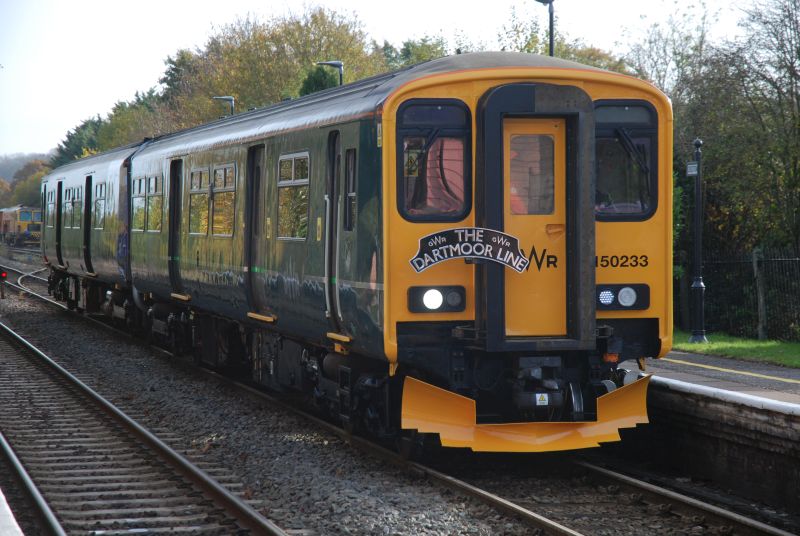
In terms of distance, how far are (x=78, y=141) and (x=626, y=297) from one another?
349 ft

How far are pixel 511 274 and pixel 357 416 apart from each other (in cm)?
227

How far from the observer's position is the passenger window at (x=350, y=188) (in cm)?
955

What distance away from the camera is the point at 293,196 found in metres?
11.2

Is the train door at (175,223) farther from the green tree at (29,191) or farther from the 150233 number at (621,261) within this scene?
the green tree at (29,191)

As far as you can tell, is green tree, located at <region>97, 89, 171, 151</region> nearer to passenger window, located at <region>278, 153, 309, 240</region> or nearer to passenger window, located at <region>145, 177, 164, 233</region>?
passenger window, located at <region>145, 177, 164, 233</region>

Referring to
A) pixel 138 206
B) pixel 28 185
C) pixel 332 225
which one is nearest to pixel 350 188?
pixel 332 225

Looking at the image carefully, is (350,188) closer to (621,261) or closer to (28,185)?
(621,261)

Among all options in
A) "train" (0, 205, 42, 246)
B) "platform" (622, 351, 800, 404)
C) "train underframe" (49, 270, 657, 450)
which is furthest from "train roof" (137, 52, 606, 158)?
"train" (0, 205, 42, 246)

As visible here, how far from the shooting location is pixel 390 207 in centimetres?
884

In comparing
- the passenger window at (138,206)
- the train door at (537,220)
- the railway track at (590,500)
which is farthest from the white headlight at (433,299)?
the passenger window at (138,206)

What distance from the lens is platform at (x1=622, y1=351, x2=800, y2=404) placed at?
13508 mm

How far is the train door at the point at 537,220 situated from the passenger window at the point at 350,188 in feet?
4.36

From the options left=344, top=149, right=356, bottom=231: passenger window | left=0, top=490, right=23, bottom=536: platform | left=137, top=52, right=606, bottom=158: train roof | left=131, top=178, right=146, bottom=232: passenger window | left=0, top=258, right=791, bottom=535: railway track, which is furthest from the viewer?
left=131, top=178, right=146, bottom=232: passenger window

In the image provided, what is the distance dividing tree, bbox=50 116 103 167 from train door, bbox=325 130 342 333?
100013 mm
